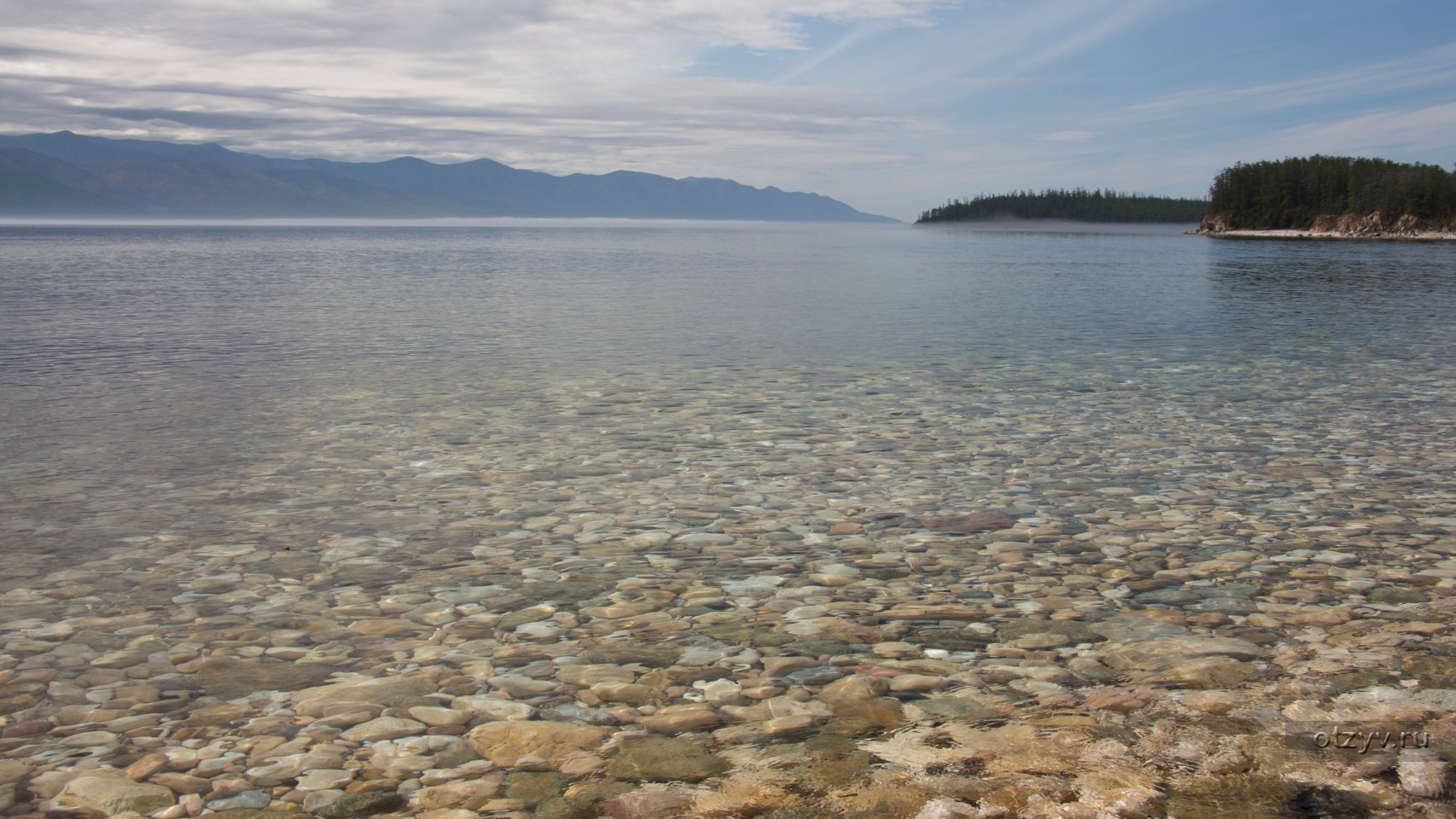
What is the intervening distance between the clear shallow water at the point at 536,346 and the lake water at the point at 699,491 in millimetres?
144

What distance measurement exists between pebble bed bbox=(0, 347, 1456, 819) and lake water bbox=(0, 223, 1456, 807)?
0.20 feet

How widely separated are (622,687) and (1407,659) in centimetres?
532

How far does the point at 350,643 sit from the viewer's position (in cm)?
720

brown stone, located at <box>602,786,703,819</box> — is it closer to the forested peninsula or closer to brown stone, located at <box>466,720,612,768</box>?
brown stone, located at <box>466,720,612,768</box>

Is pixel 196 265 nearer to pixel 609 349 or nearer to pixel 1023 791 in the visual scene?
pixel 609 349

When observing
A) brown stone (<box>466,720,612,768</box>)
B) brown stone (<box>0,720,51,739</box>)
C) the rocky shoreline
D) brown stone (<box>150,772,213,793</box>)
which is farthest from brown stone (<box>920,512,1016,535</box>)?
the rocky shoreline

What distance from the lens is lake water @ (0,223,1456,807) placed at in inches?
296

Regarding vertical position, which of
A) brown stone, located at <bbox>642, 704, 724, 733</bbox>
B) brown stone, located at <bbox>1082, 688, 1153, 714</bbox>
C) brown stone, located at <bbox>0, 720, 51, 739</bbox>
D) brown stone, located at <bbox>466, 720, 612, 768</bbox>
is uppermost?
brown stone, located at <bbox>1082, 688, 1153, 714</bbox>

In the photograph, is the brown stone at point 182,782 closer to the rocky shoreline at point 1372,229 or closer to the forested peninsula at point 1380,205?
the rocky shoreline at point 1372,229

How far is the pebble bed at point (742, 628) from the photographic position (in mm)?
5223

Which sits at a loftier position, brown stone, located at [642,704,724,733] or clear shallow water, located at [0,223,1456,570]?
clear shallow water, located at [0,223,1456,570]

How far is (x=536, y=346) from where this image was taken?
82.4 ft

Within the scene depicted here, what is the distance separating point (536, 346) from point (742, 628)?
1866cm

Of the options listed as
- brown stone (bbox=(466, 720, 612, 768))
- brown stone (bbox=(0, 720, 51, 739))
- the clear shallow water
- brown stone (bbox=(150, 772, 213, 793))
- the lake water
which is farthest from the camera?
the clear shallow water
